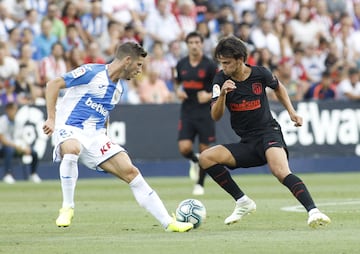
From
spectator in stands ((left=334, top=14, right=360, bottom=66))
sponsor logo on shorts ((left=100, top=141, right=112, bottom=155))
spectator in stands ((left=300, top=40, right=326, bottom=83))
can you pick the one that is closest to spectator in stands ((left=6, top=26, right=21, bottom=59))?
spectator in stands ((left=300, top=40, right=326, bottom=83))

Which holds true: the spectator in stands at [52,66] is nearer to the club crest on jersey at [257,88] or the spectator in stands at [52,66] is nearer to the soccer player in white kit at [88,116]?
the soccer player in white kit at [88,116]

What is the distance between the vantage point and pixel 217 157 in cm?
1209

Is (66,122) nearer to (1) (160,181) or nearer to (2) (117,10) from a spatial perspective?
(1) (160,181)

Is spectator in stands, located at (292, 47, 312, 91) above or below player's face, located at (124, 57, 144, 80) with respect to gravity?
below

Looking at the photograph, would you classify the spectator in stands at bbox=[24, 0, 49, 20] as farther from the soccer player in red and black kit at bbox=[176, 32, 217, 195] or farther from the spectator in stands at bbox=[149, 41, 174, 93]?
the soccer player in red and black kit at bbox=[176, 32, 217, 195]

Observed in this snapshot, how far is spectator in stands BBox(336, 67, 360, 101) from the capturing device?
25516 mm

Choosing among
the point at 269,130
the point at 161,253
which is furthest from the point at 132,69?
the point at 161,253

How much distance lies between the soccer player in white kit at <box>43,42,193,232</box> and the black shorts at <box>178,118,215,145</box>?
6.79m

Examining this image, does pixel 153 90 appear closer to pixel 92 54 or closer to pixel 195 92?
pixel 92 54

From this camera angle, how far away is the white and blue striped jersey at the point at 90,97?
38.3 feet

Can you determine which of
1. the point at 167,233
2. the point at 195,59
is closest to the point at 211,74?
the point at 195,59

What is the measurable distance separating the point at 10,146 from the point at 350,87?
28.5ft

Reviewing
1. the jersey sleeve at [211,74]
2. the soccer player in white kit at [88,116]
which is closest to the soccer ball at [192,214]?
the soccer player in white kit at [88,116]

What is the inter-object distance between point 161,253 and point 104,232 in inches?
90.0
